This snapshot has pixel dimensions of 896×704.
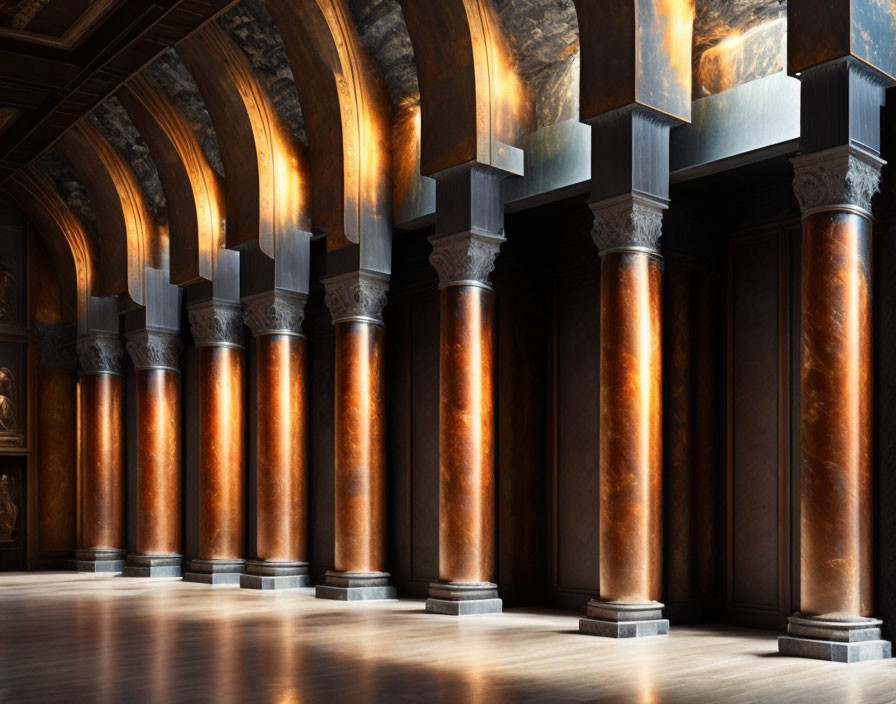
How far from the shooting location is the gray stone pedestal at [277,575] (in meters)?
15.4

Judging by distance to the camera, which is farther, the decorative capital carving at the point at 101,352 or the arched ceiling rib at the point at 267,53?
the decorative capital carving at the point at 101,352

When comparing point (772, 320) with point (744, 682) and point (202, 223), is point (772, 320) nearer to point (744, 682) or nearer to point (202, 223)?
point (744, 682)

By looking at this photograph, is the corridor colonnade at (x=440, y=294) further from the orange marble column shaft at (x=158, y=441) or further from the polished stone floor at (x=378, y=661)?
the polished stone floor at (x=378, y=661)

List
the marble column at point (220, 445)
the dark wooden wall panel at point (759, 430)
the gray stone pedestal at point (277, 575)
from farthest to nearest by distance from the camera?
→ the marble column at point (220, 445) < the gray stone pedestal at point (277, 575) < the dark wooden wall panel at point (759, 430)

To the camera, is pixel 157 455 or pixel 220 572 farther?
pixel 157 455

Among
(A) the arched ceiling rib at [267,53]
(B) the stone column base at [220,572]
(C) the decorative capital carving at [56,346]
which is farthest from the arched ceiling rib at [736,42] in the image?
(C) the decorative capital carving at [56,346]

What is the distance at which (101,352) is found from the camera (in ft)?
67.1

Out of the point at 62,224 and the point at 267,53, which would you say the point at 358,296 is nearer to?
the point at 267,53

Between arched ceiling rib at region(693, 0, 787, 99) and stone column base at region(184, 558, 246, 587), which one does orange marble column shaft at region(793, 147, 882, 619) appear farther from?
stone column base at region(184, 558, 246, 587)

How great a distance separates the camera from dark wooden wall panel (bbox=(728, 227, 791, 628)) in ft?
37.0

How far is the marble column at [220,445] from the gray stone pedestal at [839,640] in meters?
10.1

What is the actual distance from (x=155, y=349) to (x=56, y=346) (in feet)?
14.0

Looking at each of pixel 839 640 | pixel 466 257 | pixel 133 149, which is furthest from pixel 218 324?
pixel 839 640

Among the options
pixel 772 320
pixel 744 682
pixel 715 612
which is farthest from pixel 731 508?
pixel 744 682
